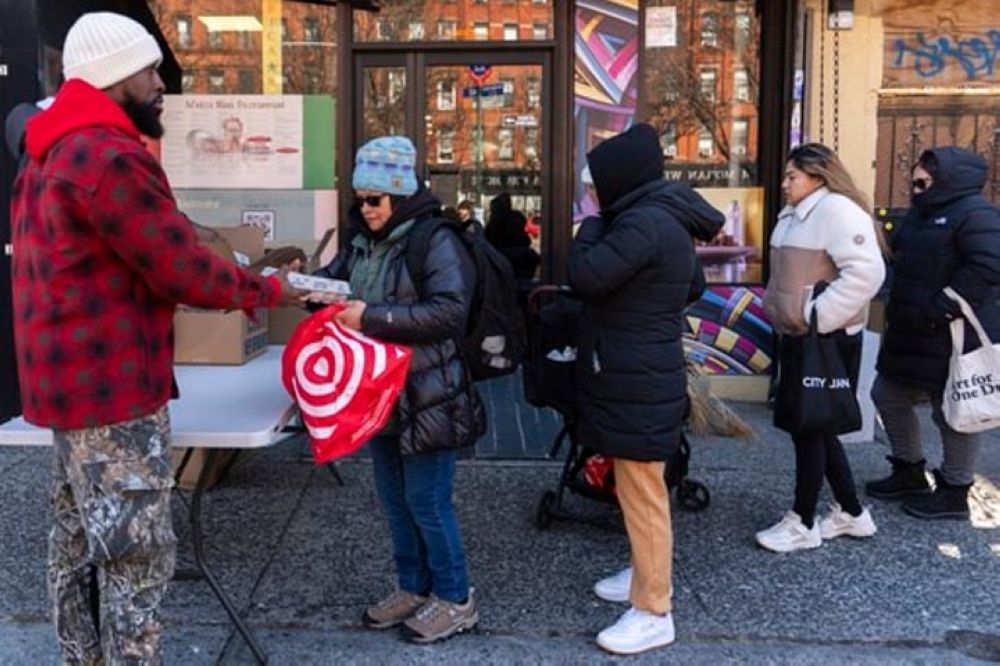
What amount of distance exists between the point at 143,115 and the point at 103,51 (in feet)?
0.59

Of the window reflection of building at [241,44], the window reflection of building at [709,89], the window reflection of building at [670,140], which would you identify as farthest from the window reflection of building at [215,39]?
the window reflection of building at [670,140]

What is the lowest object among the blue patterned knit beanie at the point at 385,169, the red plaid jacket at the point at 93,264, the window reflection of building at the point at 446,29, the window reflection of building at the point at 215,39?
the red plaid jacket at the point at 93,264

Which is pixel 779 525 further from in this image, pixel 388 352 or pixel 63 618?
pixel 63 618

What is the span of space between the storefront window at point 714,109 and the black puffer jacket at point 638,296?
3.80 metres

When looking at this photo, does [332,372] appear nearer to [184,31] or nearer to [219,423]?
[219,423]

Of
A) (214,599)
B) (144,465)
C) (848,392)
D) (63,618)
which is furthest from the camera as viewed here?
(848,392)

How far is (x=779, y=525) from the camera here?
13.9 feet

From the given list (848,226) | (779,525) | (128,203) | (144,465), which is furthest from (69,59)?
(779,525)

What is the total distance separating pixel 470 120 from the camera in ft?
23.2

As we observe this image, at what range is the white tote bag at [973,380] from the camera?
4.41m

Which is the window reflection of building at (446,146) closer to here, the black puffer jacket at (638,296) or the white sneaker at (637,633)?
the black puffer jacket at (638,296)

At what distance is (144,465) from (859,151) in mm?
5716

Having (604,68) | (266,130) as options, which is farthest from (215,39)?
(604,68)

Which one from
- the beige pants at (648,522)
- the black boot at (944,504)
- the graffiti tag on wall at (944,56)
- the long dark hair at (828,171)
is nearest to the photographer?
the beige pants at (648,522)
